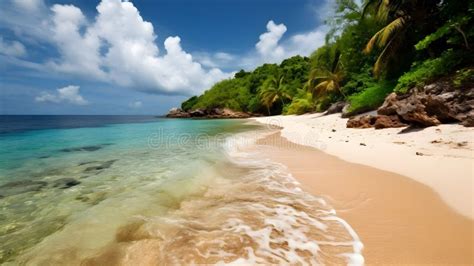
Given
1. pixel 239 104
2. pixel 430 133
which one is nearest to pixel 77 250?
pixel 430 133

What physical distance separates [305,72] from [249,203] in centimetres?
4664

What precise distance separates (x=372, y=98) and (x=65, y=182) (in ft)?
52.1

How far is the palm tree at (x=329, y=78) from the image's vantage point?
23047 mm

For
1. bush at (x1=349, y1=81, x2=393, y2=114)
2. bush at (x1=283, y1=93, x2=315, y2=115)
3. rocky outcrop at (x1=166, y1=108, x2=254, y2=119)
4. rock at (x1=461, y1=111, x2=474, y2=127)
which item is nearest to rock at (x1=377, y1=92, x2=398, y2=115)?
rock at (x1=461, y1=111, x2=474, y2=127)

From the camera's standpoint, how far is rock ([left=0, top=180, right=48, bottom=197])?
4.78 meters

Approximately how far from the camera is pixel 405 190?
3.62m

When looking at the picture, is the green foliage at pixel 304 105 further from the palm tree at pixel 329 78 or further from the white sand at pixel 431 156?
the white sand at pixel 431 156

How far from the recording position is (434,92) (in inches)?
294

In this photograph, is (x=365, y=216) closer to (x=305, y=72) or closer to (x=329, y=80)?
(x=329, y=80)

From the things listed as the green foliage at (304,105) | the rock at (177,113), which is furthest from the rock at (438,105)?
the rock at (177,113)

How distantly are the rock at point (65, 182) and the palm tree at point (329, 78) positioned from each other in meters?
22.8

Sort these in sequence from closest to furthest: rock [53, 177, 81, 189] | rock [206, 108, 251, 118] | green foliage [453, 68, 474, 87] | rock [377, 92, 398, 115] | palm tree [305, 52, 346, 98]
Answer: rock [53, 177, 81, 189] → green foliage [453, 68, 474, 87] → rock [377, 92, 398, 115] → palm tree [305, 52, 346, 98] → rock [206, 108, 251, 118]

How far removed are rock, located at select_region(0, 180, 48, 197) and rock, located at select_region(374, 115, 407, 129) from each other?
11.4 metres

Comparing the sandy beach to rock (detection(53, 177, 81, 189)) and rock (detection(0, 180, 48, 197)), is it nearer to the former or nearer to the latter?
rock (detection(53, 177, 81, 189))
